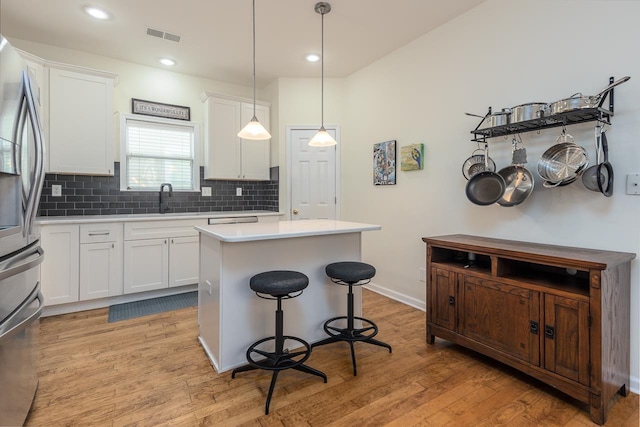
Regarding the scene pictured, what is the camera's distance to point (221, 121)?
4.20 meters

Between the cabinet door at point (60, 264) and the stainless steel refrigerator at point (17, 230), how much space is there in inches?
61.9

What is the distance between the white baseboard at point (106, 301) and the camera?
3045 mm

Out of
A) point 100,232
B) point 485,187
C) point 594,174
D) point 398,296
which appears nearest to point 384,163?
point 485,187

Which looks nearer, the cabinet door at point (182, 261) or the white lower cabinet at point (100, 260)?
the white lower cabinet at point (100, 260)

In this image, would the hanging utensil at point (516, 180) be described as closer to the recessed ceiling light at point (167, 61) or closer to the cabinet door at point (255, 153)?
the cabinet door at point (255, 153)

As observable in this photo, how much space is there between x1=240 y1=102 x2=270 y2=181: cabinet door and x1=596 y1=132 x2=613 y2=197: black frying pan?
143 inches

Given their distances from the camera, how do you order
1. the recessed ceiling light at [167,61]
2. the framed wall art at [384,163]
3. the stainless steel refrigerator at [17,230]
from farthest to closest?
the recessed ceiling light at [167,61] → the framed wall art at [384,163] → the stainless steel refrigerator at [17,230]

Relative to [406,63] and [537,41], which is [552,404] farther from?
[406,63]

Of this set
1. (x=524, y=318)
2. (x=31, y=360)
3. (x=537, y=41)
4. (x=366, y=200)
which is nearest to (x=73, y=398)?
(x=31, y=360)

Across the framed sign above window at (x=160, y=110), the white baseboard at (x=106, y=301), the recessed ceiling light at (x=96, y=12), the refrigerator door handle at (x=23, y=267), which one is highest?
the recessed ceiling light at (x=96, y=12)

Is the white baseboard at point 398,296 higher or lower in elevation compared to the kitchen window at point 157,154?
lower

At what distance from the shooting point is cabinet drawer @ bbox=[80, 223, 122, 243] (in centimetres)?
311

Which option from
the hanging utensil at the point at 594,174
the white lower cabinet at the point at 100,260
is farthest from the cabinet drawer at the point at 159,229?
the hanging utensil at the point at 594,174

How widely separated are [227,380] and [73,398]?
849 millimetres
